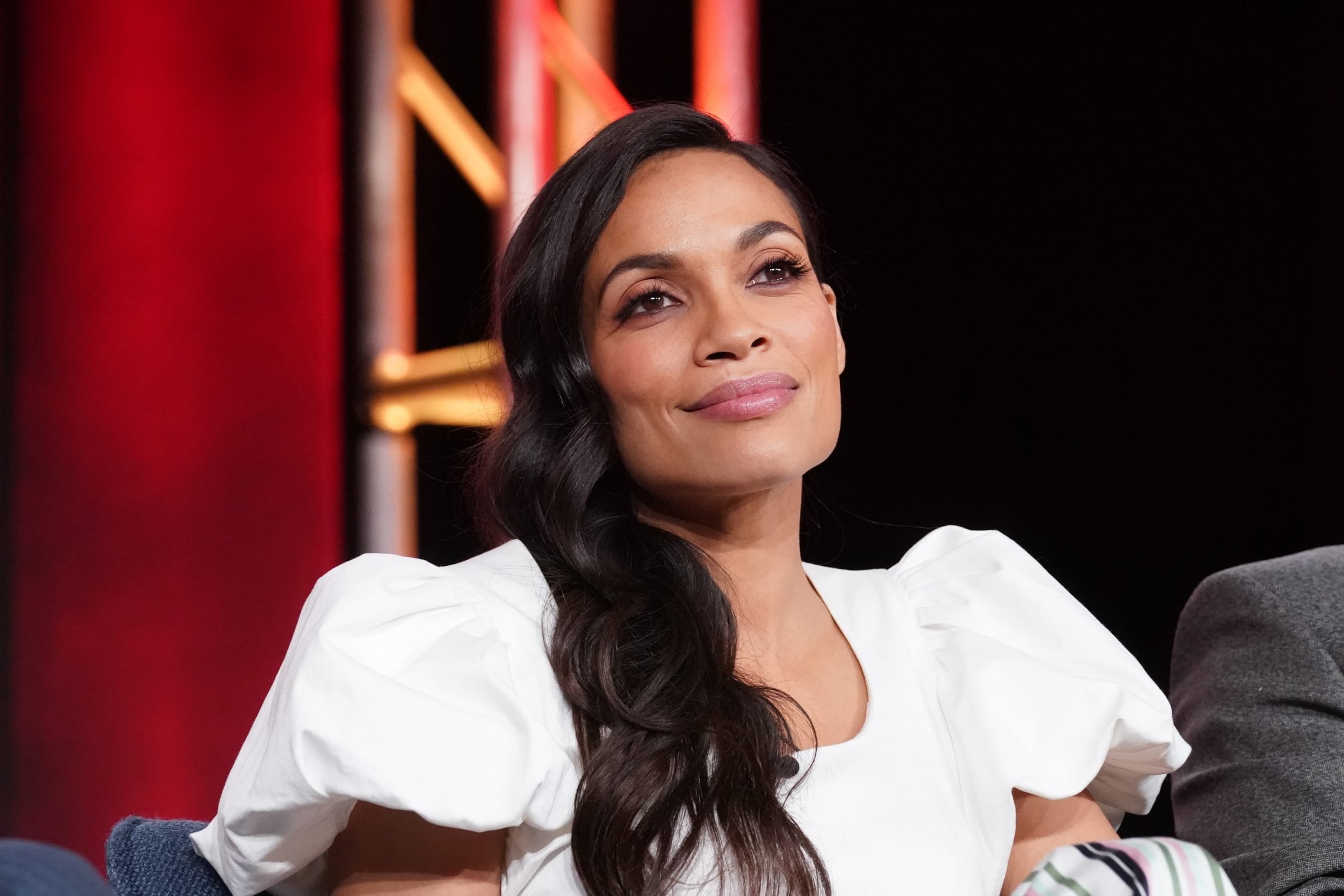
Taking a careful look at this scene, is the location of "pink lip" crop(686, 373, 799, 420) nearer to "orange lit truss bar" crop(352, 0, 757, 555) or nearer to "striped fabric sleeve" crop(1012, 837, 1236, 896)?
"striped fabric sleeve" crop(1012, 837, 1236, 896)

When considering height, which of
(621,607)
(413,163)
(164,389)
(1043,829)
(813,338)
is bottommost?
(1043,829)

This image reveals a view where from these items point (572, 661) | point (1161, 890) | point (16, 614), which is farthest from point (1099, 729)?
point (16, 614)

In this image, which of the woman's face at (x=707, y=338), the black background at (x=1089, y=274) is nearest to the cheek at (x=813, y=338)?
the woman's face at (x=707, y=338)

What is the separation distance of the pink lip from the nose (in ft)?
0.08

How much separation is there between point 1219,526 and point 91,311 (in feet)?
6.79

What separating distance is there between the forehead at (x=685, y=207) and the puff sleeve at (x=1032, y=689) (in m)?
0.41

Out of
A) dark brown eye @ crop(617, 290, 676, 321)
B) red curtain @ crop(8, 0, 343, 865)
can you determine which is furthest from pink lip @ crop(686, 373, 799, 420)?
red curtain @ crop(8, 0, 343, 865)

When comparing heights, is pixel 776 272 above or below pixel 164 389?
above

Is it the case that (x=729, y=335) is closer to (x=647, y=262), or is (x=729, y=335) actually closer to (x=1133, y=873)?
(x=647, y=262)

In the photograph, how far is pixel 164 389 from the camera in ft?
7.11

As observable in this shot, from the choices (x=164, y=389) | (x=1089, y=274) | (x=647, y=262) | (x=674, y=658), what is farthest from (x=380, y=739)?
(x=1089, y=274)

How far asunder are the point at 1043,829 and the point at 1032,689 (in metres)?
0.14

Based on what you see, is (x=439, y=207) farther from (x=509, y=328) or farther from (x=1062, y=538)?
(x=1062, y=538)

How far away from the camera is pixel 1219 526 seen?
2.51 meters
